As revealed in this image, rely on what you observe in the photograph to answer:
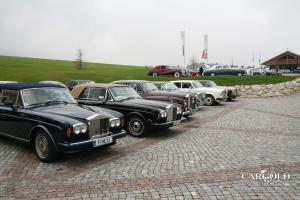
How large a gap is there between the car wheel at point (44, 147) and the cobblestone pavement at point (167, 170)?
0.59ft

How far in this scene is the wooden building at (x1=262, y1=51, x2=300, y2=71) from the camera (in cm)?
6022

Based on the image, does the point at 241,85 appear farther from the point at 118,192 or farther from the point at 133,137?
the point at 118,192

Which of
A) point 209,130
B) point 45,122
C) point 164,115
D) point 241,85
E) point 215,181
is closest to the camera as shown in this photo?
point 215,181

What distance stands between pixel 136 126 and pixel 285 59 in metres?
61.0

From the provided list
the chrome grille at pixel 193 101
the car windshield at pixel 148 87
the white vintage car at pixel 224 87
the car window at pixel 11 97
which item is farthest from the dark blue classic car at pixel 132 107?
the white vintage car at pixel 224 87

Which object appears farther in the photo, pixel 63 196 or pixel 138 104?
pixel 138 104

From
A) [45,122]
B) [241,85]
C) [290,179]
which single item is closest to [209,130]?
[290,179]

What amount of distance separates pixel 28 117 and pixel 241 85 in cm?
2340

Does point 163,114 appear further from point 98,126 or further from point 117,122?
point 98,126

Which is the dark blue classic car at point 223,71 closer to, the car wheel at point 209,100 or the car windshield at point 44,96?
the car wheel at point 209,100

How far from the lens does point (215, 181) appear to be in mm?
5129

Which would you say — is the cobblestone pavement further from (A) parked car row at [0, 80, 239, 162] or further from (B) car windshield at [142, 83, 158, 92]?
(B) car windshield at [142, 83, 158, 92]

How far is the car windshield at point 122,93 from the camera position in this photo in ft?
31.9

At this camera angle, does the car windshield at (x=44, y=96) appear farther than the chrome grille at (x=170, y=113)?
No
